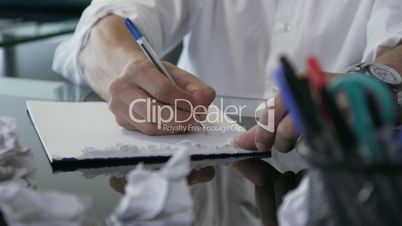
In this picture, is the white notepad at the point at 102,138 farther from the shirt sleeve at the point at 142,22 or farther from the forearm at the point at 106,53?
the shirt sleeve at the point at 142,22

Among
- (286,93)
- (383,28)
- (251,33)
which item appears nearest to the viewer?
(286,93)

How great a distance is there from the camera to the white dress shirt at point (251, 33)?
→ 3.20 feet

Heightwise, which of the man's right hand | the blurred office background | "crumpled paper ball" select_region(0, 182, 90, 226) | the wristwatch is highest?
"crumpled paper ball" select_region(0, 182, 90, 226)

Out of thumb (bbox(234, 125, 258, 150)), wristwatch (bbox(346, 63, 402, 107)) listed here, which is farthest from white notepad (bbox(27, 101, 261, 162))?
wristwatch (bbox(346, 63, 402, 107))

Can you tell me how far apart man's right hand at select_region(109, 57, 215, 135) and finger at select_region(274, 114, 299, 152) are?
0.11 meters

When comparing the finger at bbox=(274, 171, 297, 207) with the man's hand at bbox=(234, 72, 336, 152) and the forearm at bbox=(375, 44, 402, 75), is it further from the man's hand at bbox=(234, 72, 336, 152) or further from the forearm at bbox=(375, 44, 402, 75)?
the forearm at bbox=(375, 44, 402, 75)

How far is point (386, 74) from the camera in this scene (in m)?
0.68

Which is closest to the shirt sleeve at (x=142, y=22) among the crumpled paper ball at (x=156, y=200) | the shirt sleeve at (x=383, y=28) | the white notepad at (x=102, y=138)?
the white notepad at (x=102, y=138)

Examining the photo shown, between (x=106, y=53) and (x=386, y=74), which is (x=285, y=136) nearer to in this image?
(x=386, y=74)

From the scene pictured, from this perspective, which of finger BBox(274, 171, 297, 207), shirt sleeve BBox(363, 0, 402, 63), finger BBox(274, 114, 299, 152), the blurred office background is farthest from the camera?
the blurred office background

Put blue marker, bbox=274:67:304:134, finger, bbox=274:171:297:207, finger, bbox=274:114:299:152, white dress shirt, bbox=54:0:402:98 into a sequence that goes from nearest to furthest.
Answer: blue marker, bbox=274:67:304:134 < finger, bbox=274:171:297:207 < finger, bbox=274:114:299:152 < white dress shirt, bbox=54:0:402:98

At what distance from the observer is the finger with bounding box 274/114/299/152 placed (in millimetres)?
579

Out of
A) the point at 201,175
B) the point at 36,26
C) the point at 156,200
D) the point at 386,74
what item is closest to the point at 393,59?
the point at 386,74

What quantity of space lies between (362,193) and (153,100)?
16.4 inches
